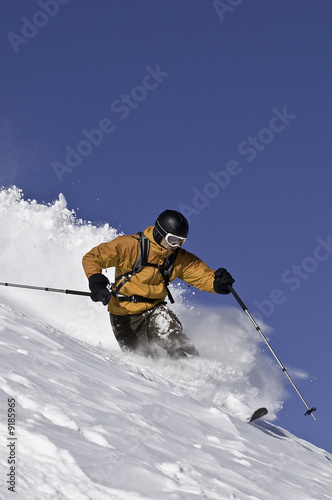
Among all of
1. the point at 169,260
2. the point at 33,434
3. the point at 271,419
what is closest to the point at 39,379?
the point at 33,434

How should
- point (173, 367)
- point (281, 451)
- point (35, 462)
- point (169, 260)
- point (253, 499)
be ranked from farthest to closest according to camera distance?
1. point (169, 260)
2. point (173, 367)
3. point (281, 451)
4. point (253, 499)
5. point (35, 462)

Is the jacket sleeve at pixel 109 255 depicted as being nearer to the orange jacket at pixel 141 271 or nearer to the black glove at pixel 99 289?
the orange jacket at pixel 141 271

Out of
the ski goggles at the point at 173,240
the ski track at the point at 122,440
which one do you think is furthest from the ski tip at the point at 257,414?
the ski goggles at the point at 173,240

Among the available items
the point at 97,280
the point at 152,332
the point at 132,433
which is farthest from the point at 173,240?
the point at 132,433

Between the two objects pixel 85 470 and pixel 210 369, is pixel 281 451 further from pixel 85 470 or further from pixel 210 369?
pixel 85 470

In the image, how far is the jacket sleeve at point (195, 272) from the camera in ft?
23.4

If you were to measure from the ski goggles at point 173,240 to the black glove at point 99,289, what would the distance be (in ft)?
3.09

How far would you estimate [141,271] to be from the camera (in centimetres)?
671

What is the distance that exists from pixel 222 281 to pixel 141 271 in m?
1.08

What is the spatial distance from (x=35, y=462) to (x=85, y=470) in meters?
0.23

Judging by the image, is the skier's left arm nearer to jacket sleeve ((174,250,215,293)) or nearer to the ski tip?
jacket sleeve ((174,250,215,293))

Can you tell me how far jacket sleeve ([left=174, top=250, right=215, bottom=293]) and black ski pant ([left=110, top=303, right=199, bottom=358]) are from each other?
51 centimetres

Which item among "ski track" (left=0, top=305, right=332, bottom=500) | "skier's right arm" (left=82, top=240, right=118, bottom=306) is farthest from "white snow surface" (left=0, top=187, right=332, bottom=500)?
"skier's right arm" (left=82, top=240, right=118, bottom=306)

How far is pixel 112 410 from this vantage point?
352 centimetres
